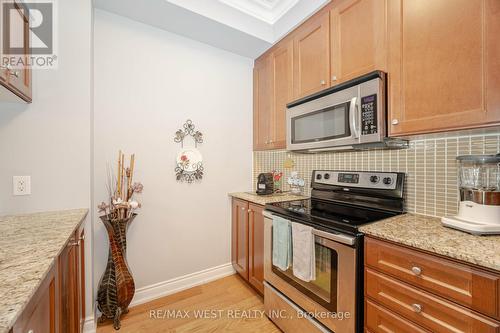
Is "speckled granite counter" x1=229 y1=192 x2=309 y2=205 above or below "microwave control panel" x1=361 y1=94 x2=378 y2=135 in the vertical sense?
below

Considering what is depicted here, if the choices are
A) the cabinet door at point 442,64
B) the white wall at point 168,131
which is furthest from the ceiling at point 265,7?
the cabinet door at point 442,64

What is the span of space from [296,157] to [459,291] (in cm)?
166

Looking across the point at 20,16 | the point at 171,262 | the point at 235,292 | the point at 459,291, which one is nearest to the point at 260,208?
the point at 235,292

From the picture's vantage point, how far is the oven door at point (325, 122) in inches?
56.8

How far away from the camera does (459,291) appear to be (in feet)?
2.73

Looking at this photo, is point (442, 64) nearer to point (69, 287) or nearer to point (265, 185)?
point (265, 185)

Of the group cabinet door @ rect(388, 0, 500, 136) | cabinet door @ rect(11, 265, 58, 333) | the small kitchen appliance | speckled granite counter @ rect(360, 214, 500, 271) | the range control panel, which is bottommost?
cabinet door @ rect(11, 265, 58, 333)

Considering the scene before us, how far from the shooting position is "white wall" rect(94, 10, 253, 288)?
1.88 metres

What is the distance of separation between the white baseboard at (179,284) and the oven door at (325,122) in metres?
1.55

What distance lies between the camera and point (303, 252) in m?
1.38

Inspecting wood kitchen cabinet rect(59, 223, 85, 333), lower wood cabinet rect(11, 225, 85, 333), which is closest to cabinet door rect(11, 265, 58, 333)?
lower wood cabinet rect(11, 225, 85, 333)

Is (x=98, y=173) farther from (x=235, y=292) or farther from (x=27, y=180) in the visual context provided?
(x=235, y=292)

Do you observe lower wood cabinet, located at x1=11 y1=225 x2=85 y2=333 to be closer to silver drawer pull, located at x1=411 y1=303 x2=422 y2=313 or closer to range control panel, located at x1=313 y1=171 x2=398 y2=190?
silver drawer pull, located at x1=411 y1=303 x2=422 y2=313

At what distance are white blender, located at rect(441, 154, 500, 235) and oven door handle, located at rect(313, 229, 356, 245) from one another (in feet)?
1.57
